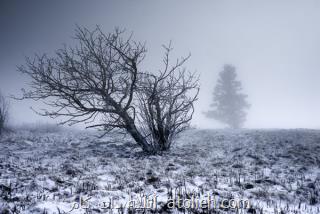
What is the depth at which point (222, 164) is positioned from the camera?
286 inches

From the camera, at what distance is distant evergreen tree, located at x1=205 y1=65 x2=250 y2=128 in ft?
122

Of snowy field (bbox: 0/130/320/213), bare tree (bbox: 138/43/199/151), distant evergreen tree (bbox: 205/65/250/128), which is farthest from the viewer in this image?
distant evergreen tree (bbox: 205/65/250/128)

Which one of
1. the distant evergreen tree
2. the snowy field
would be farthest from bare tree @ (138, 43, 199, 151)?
the distant evergreen tree

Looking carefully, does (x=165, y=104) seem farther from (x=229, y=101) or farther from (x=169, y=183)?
(x=229, y=101)

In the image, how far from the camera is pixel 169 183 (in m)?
4.72

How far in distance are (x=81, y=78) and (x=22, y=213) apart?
643 centimetres

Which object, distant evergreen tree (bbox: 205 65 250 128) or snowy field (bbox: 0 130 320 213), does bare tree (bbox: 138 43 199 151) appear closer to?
snowy field (bbox: 0 130 320 213)

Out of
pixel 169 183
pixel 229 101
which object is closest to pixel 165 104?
pixel 169 183

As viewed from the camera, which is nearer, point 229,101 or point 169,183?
point 169,183

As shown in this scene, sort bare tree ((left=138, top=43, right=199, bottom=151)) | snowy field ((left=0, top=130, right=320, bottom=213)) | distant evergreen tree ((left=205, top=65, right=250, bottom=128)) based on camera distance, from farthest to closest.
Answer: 1. distant evergreen tree ((left=205, top=65, right=250, bottom=128))
2. bare tree ((left=138, top=43, right=199, bottom=151))
3. snowy field ((left=0, top=130, right=320, bottom=213))

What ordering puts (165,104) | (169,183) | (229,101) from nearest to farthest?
(169,183)
(165,104)
(229,101)

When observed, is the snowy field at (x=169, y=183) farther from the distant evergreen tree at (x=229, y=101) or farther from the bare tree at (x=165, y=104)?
the distant evergreen tree at (x=229, y=101)

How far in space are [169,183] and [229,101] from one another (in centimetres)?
3555

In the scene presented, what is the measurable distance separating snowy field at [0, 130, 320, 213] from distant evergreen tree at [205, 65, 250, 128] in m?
29.1
